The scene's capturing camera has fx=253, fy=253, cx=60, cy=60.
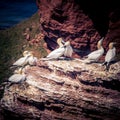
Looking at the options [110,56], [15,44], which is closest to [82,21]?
[110,56]

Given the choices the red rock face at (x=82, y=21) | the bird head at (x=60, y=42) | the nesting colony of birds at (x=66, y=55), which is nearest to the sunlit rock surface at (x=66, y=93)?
the nesting colony of birds at (x=66, y=55)

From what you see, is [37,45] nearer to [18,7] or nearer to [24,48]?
[24,48]

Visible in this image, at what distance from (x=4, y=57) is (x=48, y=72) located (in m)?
3.92

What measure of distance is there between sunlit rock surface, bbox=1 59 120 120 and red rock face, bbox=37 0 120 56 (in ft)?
3.30

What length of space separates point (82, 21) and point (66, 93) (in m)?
2.33

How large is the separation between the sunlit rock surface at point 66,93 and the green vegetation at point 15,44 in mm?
2380

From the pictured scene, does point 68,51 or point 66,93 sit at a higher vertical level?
point 68,51

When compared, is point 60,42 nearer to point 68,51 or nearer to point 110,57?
point 68,51

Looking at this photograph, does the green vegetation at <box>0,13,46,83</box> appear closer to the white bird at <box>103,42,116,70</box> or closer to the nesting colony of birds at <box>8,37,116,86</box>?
the nesting colony of birds at <box>8,37,116,86</box>

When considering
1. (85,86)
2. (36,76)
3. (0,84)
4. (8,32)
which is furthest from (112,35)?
(8,32)

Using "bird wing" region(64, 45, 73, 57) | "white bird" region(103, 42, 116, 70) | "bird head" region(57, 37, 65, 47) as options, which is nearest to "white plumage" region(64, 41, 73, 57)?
"bird wing" region(64, 45, 73, 57)

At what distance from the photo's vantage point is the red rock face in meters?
7.38

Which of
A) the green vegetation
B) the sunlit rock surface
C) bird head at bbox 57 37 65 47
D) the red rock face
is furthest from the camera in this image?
the green vegetation

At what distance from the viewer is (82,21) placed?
25.0ft
